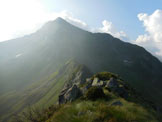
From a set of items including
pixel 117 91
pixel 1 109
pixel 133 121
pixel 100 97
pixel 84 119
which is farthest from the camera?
pixel 1 109

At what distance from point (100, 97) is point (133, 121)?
8.54m

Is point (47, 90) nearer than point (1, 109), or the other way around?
point (1, 109)

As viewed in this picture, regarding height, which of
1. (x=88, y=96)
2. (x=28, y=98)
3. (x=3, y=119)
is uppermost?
(x=88, y=96)

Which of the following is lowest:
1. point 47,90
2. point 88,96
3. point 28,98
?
point 28,98

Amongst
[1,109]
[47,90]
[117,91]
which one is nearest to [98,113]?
[117,91]

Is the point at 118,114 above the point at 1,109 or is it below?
above

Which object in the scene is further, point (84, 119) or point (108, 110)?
point (108, 110)

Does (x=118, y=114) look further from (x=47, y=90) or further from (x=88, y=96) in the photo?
(x=47, y=90)

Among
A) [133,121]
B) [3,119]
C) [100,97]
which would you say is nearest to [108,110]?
[133,121]

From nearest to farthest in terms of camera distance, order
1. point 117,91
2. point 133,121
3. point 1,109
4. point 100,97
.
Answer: point 133,121, point 100,97, point 117,91, point 1,109

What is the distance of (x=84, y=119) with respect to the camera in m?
8.95

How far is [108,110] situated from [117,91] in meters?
15.8

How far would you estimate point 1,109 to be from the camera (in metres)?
172

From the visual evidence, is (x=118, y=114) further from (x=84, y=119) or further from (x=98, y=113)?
(x=84, y=119)
